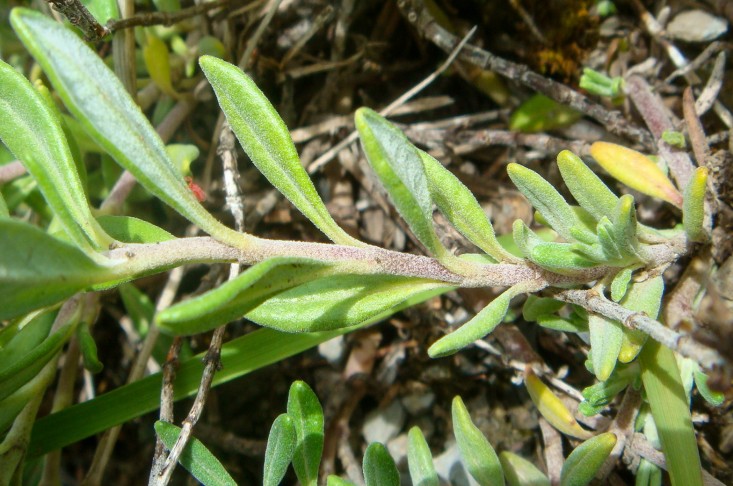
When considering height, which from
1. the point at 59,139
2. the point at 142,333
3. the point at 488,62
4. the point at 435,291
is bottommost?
the point at 142,333

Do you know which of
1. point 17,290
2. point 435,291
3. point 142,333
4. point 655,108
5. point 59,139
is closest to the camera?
point 17,290

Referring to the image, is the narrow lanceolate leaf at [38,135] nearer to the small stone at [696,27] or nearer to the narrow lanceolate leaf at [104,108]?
the narrow lanceolate leaf at [104,108]

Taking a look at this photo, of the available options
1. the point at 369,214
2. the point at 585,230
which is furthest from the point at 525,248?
the point at 369,214

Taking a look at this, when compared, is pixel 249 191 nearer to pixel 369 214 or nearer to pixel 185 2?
pixel 369 214

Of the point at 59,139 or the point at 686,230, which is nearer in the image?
the point at 59,139

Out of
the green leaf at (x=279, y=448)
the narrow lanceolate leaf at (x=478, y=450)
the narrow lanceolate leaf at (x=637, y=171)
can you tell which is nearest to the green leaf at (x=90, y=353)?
the green leaf at (x=279, y=448)

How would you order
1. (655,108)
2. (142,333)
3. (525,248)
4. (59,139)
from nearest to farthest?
1. (59,139)
2. (525,248)
3. (655,108)
4. (142,333)

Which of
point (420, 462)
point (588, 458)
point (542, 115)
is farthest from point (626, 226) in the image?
point (542, 115)
